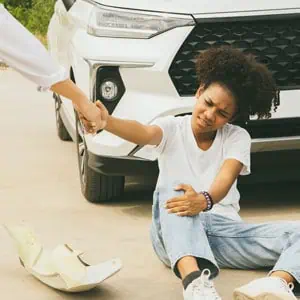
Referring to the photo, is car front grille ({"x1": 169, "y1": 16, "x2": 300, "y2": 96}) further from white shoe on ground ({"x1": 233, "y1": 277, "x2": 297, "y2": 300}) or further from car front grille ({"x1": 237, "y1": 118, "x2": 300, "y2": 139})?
white shoe on ground ({"x1": 233, "y1": 277, "x2": 297, "y2": 300})

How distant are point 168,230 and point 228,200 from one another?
0.47 m

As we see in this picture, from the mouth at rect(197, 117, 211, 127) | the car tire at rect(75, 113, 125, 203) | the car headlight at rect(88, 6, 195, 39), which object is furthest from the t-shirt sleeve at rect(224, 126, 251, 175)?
the car tire at rect(75, 113, 125, 203)

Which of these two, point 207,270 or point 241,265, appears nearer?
point 207,270

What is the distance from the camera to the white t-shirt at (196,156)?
4.82m

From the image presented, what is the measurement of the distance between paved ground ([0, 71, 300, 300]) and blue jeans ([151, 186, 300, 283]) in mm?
87

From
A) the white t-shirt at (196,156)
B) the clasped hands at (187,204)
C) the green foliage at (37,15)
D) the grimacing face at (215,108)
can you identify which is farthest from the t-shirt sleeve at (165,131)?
the green foliage at (37,15)

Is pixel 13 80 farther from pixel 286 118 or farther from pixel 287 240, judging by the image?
pixel 287 240

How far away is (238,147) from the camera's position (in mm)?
4781

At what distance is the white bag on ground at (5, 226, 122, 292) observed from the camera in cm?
446

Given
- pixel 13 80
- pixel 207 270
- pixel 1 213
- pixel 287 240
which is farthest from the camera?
pixel 13 80

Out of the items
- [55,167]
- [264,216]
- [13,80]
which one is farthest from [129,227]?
[13,80]

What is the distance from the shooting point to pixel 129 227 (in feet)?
18.6

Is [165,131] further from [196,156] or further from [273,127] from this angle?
[273,127]

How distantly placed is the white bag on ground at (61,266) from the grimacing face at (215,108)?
74 centimetres
